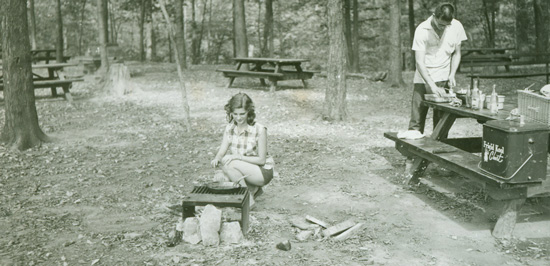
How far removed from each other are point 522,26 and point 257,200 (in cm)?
1846

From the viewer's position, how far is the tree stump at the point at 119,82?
14164mm

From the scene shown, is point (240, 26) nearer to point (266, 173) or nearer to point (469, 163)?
point (266, 173)

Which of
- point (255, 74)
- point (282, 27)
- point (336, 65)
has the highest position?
point (282, 27)

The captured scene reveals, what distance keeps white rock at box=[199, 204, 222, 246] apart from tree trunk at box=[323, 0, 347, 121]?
5.74 metres

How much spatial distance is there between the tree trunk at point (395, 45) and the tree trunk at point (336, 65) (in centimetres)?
506

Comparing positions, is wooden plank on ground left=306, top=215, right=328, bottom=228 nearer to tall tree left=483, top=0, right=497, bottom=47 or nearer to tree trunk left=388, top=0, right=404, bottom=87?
tree trunk left=388, top=0, right=404, bottom=87

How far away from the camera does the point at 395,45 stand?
14.6 metres

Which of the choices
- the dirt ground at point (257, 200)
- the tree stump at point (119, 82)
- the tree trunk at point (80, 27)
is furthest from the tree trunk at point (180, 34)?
the tree trunk at point (80, 27)

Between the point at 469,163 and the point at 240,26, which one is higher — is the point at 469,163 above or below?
below

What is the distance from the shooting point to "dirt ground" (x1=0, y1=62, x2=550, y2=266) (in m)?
4.38

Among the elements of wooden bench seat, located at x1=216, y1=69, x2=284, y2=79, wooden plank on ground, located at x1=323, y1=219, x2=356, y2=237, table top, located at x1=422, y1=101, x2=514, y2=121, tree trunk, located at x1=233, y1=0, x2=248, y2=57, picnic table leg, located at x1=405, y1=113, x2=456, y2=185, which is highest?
tree trunk, located at x1=233, y1=0, x2=248, y2=57

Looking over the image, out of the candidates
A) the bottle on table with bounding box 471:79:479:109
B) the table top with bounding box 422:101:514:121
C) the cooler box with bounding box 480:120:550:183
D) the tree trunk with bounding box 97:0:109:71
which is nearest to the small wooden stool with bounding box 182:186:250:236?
the cooler box with bounding box 480:120:550:183

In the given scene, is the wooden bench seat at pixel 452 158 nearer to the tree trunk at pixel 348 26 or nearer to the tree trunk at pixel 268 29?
the tree trunk at pixel 348 26

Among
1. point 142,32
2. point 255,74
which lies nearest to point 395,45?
point 255,74
